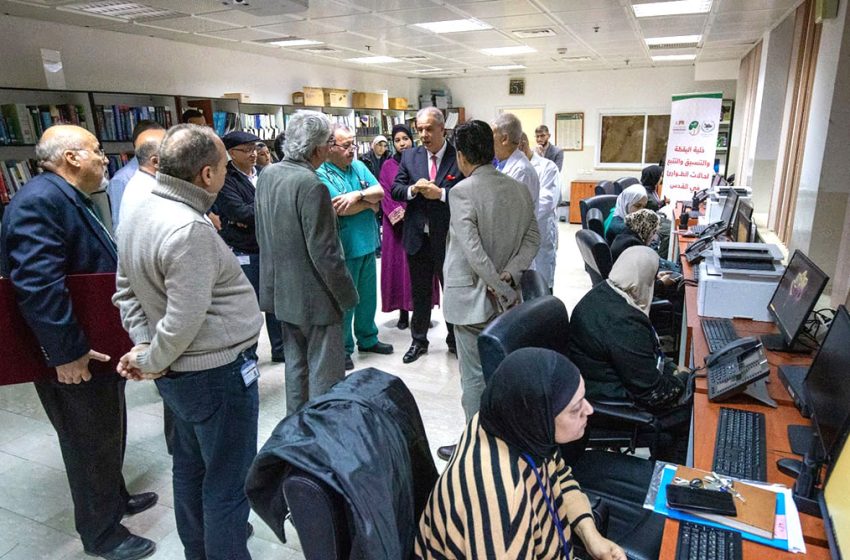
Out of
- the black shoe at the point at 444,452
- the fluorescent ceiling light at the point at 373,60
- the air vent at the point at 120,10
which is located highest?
the fluorescent ceiling light at the point at 373,60

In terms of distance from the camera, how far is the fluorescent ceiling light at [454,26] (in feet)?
15.8

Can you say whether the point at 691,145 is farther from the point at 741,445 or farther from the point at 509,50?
the point at 741,445

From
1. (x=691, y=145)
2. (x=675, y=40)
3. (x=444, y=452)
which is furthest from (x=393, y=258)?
(x=691, y=145)

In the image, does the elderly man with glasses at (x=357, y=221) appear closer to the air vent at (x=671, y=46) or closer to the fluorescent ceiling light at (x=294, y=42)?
the fluorescent ceiling light at (x=294, y=42)

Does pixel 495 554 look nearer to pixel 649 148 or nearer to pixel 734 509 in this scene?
pixel 734 509

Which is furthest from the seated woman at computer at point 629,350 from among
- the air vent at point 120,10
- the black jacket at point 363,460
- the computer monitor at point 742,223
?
the air vent at point 120,10

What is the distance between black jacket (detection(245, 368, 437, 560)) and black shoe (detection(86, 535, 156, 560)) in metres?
1.21

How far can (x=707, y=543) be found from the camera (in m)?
1.16

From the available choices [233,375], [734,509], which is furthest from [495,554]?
[233,375]

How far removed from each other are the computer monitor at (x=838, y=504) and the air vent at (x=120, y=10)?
15.3ft

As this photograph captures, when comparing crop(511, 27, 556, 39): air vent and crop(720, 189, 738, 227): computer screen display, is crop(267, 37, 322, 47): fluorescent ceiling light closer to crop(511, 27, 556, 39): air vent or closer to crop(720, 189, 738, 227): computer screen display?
crop(511, 27, 556, 39): air vent

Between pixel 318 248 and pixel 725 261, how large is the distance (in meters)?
1.98

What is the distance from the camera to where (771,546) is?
115 centimetres

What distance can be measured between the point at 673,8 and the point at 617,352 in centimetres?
386
